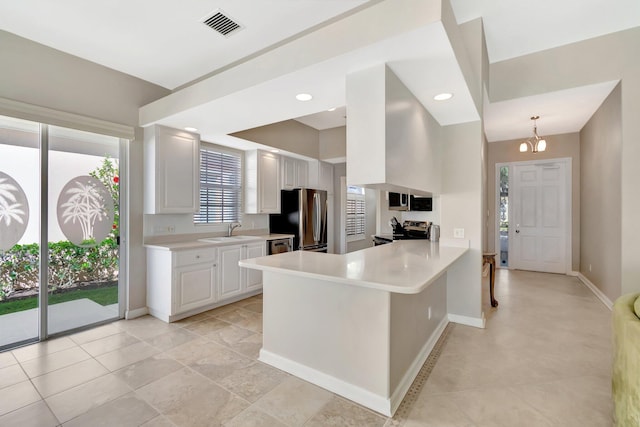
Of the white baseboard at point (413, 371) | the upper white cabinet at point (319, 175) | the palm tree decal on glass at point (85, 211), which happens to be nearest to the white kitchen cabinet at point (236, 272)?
the palm tree decal on glass at point (85, 211)

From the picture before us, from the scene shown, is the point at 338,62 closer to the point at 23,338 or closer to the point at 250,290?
the point at 250,290

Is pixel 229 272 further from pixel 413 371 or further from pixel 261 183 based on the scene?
pixel 413 371

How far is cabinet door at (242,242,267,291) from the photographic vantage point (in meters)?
4.26

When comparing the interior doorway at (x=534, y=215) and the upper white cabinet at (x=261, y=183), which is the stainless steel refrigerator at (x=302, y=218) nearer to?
the upper white cabinet at (x=261, y=183)

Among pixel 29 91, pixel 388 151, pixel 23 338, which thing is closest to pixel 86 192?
pixel 29 91

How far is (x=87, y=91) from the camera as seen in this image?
3.20 metres

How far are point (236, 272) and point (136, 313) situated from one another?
4.13 ft

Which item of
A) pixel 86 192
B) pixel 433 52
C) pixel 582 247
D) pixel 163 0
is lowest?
pixel 582 247

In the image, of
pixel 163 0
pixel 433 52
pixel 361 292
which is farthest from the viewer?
pixel 163 0

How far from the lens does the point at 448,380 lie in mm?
2203

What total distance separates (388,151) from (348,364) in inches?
59.6

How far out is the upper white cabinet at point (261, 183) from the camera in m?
4.84

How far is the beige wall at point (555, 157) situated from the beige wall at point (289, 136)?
381cm

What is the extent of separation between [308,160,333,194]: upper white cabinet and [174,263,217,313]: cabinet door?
9.39 ft
